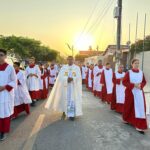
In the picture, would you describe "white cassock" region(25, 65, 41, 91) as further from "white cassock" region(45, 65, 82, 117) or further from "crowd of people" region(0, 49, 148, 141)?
"white cassock" region(45, 65, 82, 117)

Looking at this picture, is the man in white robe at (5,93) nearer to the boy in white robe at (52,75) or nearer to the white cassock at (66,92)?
the white cassock at (66,92)

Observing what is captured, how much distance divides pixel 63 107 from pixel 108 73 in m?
5.03

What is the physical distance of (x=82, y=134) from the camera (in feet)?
25.1

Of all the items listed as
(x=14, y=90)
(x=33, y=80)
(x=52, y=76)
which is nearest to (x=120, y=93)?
(x=14, y=90)

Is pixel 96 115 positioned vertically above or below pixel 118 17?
below

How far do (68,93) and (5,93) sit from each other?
111 inches

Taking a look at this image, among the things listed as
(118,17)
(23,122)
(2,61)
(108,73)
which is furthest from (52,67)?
(2,61)

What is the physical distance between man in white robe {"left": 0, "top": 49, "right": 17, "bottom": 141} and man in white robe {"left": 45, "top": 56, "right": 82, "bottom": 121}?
249 cm

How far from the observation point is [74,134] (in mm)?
7664

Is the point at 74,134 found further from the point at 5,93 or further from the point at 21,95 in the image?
the point at 21,95

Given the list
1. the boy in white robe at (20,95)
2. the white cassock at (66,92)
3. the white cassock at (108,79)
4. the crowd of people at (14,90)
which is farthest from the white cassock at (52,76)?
the white cassock at (66,92)

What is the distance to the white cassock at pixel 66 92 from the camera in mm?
9828

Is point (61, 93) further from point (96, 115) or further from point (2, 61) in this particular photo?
point (2, 61)

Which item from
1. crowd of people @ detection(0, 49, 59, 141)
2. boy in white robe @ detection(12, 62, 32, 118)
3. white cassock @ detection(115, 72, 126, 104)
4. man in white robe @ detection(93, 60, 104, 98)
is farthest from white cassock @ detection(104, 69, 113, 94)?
boy in white robe @ detection(12, 62, 32, 118)
